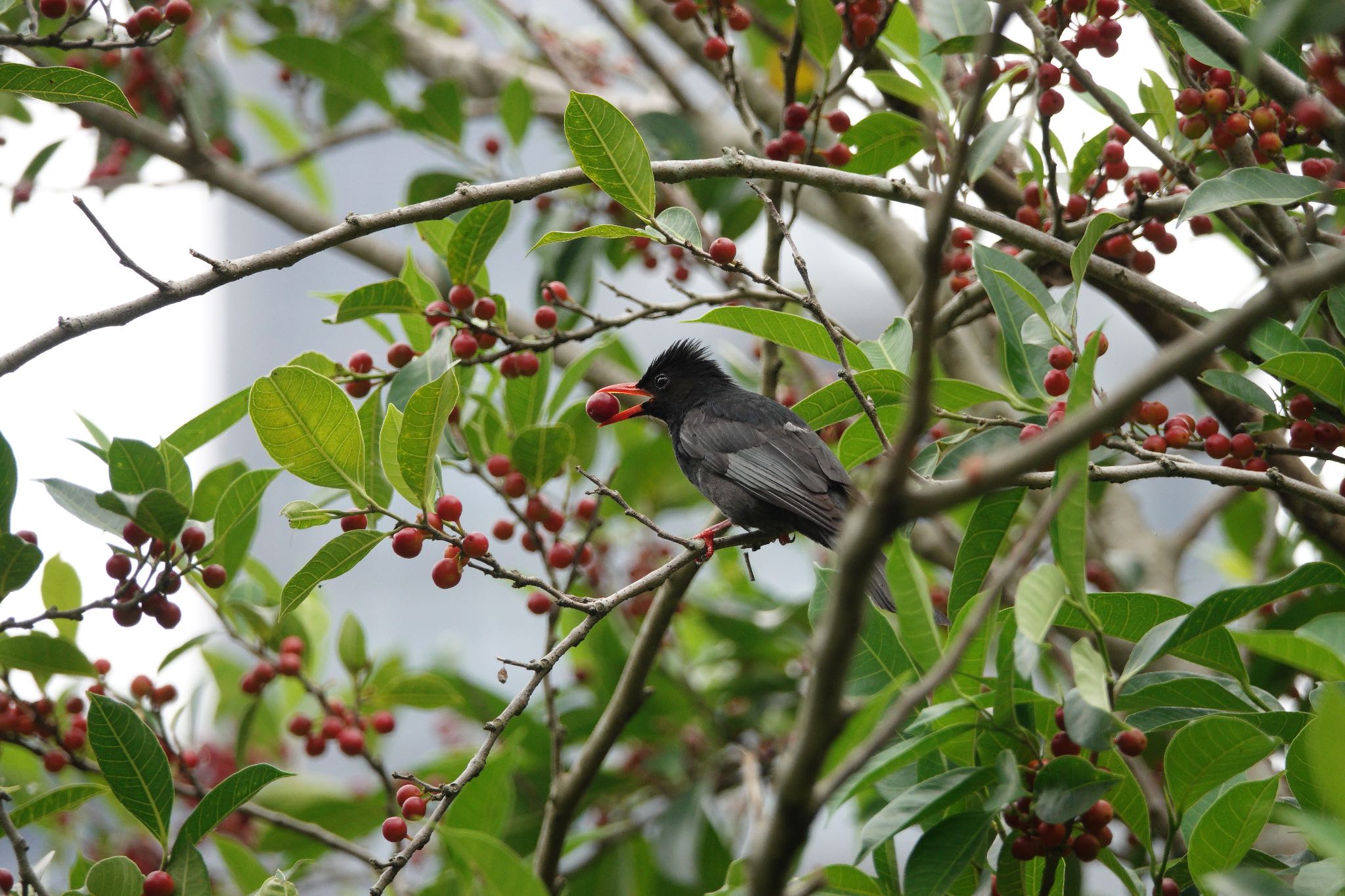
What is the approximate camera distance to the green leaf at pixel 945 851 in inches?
74.4

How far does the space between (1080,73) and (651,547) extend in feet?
9.54

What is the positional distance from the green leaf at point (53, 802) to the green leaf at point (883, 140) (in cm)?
259

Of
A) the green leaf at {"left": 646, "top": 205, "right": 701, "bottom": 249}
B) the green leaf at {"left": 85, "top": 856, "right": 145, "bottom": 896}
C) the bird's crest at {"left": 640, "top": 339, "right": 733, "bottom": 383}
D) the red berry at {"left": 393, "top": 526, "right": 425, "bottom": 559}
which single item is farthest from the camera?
the bird's crest at {"left": 640, "top": 339, "right": 733, "bottom": 383}

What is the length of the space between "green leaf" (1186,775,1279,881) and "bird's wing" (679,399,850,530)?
1.66 m

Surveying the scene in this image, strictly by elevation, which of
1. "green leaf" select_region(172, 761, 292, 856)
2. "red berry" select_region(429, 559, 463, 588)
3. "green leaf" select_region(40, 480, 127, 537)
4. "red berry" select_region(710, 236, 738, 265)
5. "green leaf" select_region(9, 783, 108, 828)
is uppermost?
"red berry" select_region(710, 236, 738, 265)

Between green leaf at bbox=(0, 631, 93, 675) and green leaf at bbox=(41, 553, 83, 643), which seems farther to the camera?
green leaf at bbox=(41, 553, 83, 643)

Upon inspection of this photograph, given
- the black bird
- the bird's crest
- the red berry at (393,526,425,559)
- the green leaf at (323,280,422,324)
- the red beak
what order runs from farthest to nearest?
1. the bird's crest
2. the red beak
3. the black bird
4. the green leaf at (323,280,422,324)
5. the red berry at (393,526,425,559)

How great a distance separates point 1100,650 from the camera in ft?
6.77

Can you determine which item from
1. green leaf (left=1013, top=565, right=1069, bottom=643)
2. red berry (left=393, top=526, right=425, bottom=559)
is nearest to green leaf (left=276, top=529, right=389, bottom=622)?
red berry (left=393, top=526, right=425, bottom=559)

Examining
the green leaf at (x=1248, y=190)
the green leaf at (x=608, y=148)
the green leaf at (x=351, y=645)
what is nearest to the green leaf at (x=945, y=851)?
the green leaf at (x=1248, y=190)

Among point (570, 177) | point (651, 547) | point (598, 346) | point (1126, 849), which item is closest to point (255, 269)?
point (570, 177)

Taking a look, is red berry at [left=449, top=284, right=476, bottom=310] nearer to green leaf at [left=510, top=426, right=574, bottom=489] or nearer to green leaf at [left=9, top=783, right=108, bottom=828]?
green leaf at [left=510, top=426, right=574, bottom=489]

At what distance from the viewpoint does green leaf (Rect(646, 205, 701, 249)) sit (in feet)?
8.61

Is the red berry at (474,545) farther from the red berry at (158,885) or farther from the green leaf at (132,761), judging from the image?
the red berry at (158,885)
